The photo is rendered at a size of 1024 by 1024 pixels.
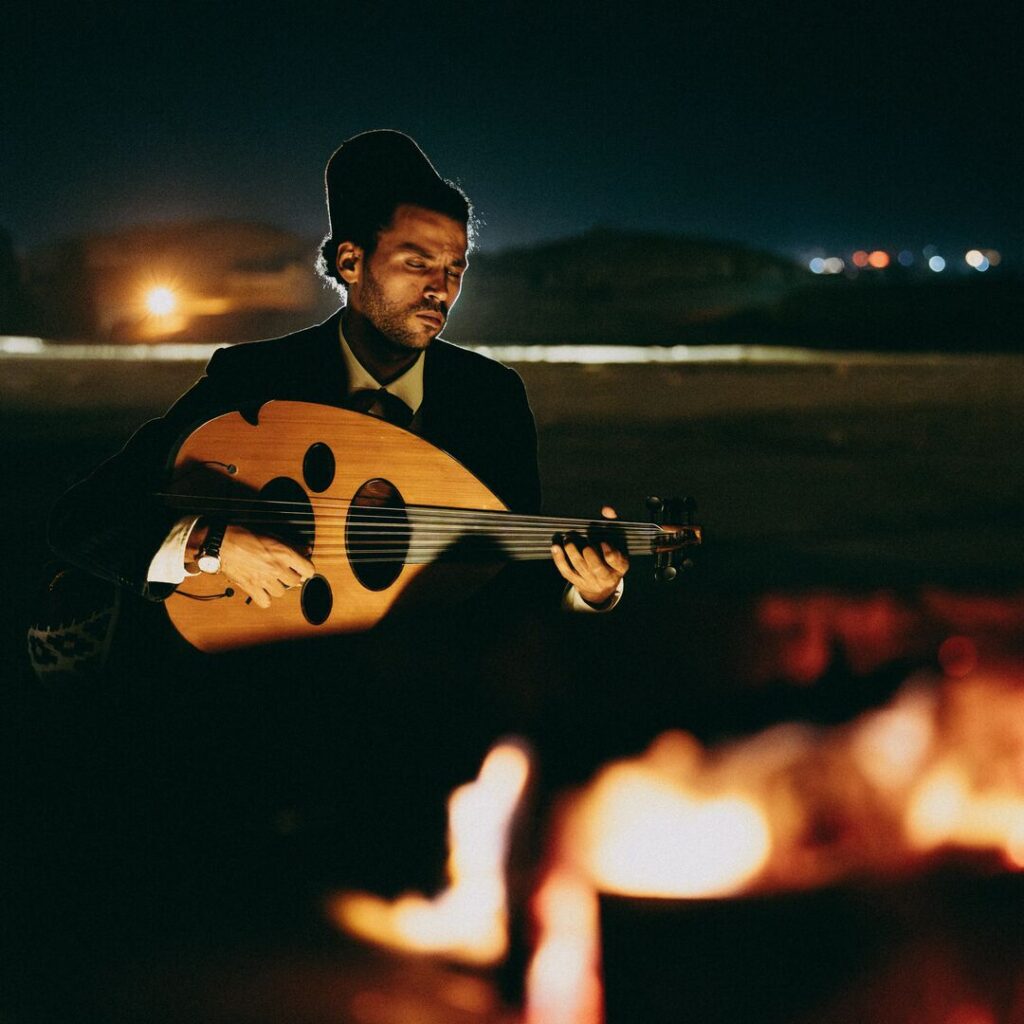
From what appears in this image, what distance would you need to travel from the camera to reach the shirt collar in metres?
2.33

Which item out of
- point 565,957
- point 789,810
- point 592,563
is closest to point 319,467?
point 592,563

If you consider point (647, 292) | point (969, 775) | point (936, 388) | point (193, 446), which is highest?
point (647, 292)

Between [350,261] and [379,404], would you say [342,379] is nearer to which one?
[379,404]

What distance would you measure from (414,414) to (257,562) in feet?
1.84

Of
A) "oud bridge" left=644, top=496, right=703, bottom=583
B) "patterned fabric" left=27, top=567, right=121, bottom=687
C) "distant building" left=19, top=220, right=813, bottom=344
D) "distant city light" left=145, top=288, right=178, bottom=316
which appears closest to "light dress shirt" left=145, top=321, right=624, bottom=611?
"oud bridge" left=644, top=496, right=703, bottom=583

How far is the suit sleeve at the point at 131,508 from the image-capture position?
2068 mm

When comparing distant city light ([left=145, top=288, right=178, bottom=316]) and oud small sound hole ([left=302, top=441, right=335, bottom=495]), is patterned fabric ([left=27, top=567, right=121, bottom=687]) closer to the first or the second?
oud small sound hole ([left=302, top=441, right=335, bottom=495])

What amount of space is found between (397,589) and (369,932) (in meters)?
0.70

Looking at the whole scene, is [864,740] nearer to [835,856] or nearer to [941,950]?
[835,856]

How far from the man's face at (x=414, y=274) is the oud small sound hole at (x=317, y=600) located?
552 millimetres

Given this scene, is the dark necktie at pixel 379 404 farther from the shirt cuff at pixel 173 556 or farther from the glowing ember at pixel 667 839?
the glowing ember at pixel 667 839

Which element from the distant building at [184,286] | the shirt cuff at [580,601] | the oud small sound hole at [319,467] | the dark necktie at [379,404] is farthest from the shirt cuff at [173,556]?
the distant building at [184,286]

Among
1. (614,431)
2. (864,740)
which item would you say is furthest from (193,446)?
(614,431)

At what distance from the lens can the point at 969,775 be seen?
9.00ft
